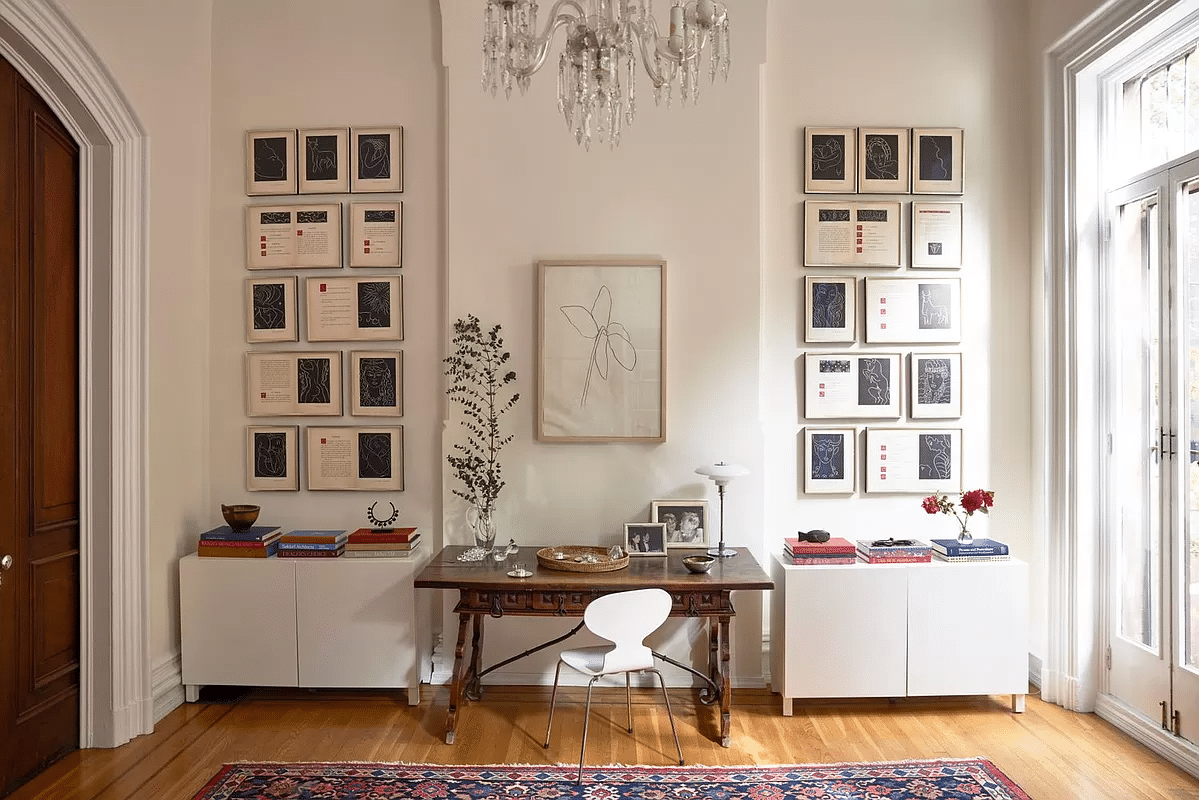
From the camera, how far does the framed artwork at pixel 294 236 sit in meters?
4.31

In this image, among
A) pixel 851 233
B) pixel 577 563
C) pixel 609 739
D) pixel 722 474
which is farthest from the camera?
pixel 851 233

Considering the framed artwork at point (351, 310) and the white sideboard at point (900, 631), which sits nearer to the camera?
the white sideboard at point (900, 631)

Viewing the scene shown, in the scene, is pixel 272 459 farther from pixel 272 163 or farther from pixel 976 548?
pixel 976 548

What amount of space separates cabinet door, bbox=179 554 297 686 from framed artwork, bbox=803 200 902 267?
3.19 meters

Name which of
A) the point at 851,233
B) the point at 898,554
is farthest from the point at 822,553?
the point at 851,233

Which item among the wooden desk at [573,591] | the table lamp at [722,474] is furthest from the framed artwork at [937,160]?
the wooden desk at [573,591]

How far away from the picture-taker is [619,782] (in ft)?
10.4

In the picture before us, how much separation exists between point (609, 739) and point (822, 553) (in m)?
1.33

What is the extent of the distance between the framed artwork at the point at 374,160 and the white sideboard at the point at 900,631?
2.91 meters

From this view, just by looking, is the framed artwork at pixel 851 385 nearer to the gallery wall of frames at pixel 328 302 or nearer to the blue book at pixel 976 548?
the blue book at pixel 976 548

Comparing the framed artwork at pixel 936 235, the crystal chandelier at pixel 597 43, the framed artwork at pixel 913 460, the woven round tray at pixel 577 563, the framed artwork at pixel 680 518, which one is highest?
the crystal chandelier at pixel 597 43

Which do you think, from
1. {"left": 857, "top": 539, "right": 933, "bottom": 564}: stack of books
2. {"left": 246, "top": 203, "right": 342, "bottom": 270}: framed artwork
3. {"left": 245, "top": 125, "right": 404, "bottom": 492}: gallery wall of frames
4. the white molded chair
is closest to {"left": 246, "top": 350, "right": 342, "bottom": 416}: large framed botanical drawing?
{"left": 245, "top": 125, "right": 404, "bottom": 492}: gallery wall of frames

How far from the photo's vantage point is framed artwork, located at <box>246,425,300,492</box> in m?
4.34

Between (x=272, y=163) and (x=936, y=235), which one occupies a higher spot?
(x=272, y=163)
